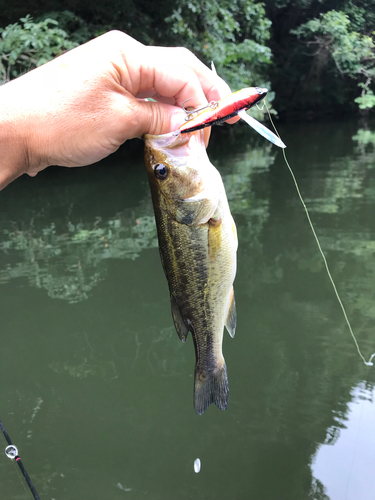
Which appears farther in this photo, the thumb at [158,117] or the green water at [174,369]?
the green water at [174,369]

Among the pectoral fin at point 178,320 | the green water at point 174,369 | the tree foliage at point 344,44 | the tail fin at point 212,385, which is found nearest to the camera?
the pectoral fin at point 178,320

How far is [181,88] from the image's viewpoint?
1.56 metres

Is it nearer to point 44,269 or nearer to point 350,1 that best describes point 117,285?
point 44,269

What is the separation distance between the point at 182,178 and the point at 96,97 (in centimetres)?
42

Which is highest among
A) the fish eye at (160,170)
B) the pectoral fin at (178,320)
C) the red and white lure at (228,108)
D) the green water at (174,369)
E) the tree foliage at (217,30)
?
the red and white lure at (228,108)

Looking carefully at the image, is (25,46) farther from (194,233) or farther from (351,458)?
(351,458)

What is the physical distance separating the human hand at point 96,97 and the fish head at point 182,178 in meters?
0.08

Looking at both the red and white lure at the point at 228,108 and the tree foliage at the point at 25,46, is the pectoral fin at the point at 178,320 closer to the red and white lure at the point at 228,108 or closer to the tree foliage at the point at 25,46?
the red and white lure at the point at 228,108

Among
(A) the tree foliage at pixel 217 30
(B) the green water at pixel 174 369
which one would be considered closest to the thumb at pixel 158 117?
(B) the green water at pixel 174 369

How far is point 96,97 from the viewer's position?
152cm

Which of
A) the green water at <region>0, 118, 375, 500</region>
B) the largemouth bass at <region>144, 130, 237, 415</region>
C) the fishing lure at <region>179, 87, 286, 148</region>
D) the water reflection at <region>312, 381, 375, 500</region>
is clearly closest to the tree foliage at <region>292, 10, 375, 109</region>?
the green water at <region>0, 118, 375, 500</region>

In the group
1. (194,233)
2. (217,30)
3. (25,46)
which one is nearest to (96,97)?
(194,233)

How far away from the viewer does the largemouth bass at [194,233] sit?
1635 millimetres

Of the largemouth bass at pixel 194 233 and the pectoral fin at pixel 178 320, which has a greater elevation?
the largemouth bass at pixel 194 233
